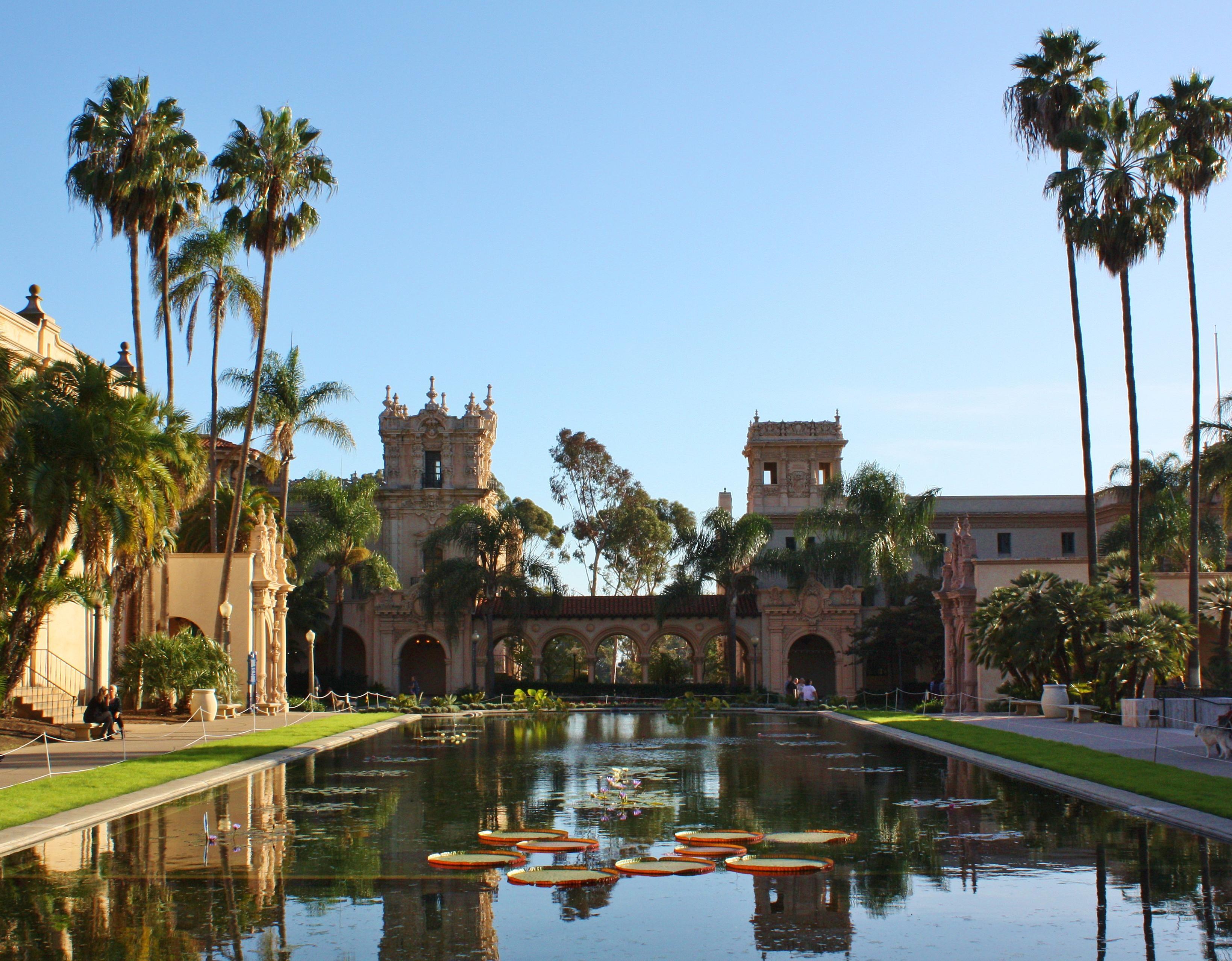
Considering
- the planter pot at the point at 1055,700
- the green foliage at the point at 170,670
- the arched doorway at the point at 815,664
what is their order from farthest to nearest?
the arched doorway at the point at 815,664, the green foliage at the point at 170,670, the planter pot at the point at 1055,700

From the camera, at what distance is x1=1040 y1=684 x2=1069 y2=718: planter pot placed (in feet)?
114

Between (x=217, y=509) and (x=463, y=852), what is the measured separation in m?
34.6

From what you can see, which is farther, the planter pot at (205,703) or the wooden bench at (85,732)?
the planter pot at (205,703)

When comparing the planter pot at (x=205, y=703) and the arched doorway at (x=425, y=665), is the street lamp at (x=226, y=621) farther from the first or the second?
the arched doorway at (x=425, y=665)

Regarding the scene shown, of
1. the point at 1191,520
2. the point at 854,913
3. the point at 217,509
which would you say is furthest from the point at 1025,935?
the point at 217,509

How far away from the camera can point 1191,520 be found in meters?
37.5

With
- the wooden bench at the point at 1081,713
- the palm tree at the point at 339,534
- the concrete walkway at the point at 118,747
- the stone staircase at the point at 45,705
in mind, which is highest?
the palm tree at the point at 339,534

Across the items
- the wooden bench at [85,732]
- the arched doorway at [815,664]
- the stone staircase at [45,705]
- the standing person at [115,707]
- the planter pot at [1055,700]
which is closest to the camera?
the standing person at [115,707]

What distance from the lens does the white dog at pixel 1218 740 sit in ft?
68.2

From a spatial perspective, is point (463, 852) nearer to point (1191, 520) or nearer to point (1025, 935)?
point (1025, 935)

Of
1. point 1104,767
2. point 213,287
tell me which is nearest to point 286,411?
point 213,287

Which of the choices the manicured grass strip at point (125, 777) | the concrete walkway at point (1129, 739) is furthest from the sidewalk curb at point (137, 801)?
the concrete walkway at point (1129, 739)

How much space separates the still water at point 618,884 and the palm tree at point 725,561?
38933 mm

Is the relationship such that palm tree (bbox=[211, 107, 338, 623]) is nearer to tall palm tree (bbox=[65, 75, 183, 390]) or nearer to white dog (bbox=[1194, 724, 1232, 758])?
tall palm tree (bbox=[65, 75, 183, 390])
